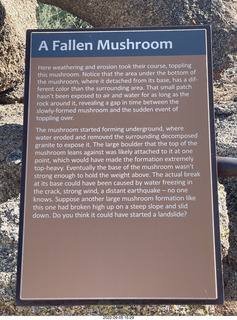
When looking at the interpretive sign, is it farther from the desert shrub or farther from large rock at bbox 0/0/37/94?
the desert shrub

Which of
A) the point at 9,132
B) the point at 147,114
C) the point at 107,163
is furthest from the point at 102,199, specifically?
the point at 9,132

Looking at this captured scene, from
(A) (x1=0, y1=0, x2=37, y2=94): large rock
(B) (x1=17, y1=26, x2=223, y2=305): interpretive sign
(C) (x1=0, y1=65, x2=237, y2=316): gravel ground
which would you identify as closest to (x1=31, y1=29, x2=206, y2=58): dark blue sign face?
(B) (x1=17, y1=26, x2=223, y2=305): interpretive sign

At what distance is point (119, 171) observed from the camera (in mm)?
2039

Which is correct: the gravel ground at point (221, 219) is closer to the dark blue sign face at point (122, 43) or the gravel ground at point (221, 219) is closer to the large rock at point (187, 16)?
the large rock at point (187, 16)

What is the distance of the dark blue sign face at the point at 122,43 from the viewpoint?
2184 millimetres

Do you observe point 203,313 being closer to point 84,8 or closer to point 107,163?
point 107,163

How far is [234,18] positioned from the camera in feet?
11.7

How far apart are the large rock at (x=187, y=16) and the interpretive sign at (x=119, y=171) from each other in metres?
1.36

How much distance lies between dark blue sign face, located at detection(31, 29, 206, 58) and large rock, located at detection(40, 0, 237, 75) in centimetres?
136

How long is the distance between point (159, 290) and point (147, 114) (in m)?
0.73

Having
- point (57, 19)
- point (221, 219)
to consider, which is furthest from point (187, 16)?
point (57, 19)

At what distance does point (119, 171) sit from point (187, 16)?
190cm

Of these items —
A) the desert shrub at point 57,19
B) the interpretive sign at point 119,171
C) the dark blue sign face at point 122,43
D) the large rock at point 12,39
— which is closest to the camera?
the interpretive sign at point 119,171

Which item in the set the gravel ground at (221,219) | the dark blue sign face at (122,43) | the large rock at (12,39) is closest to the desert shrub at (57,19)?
the large rock at (12,39)
